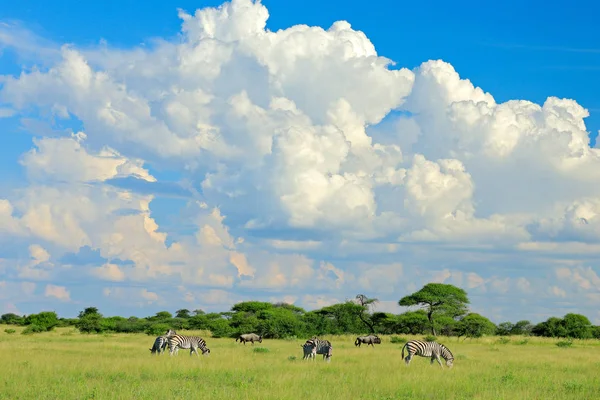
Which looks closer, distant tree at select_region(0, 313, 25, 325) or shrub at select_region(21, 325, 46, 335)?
shrub at select_region(21, 325, 46, 335)

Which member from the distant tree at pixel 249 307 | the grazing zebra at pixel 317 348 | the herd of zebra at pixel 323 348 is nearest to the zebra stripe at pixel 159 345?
the herd of zebra at pixel 323 348

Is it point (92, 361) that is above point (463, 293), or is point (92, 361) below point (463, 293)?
below

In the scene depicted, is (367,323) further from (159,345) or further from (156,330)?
(159,345)

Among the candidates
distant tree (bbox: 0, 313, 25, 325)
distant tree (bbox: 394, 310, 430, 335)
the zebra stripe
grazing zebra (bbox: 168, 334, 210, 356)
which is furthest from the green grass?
distant tree (bbox: 0, 313, 25, 325)

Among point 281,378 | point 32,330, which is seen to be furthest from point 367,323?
point 281,378

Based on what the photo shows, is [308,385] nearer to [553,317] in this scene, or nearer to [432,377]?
[432,377]

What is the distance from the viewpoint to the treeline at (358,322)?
6462 centimetres

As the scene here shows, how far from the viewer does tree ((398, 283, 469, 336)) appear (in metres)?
73.8

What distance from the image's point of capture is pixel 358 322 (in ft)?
244

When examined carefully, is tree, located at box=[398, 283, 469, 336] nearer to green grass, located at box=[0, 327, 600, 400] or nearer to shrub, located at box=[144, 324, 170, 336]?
shrub, located at box=[144, 324, 170, 336]

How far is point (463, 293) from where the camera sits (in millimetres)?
75625

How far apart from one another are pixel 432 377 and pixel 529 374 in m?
5.14

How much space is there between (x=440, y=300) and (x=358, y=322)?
31.0ft

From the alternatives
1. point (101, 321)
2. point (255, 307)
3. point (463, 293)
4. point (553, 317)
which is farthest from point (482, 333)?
point (101, 321)
